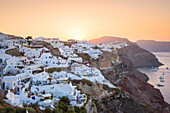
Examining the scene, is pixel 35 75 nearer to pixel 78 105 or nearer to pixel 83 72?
pixel 78 105

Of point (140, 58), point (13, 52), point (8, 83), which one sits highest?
point (13, 52)

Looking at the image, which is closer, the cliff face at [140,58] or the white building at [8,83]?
the white building at [8,83]

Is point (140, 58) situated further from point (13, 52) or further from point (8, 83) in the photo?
point (8, 83)

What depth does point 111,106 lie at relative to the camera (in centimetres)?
2516

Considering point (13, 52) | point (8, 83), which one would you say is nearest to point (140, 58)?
point (13, 52)

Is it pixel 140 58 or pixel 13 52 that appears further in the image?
pixel 140 58

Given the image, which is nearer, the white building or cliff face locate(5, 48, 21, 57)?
the white building

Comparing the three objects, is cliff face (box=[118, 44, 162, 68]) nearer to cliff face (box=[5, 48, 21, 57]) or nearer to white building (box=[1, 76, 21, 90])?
cliff face (box=[5, 48, 21, 57])

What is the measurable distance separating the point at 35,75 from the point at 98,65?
20699 millimetres

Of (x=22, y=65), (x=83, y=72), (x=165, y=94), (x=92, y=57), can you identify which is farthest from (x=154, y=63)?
(x=22, y=65)

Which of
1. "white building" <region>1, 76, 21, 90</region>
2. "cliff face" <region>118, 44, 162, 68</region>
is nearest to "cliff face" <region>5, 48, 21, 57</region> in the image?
"white building" <region>1, 76, 21, 90</region>

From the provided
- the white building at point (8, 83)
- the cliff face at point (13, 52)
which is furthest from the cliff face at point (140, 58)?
the white building at point (8, 83)

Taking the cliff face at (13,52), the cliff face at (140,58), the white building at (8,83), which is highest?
the cliff face at (13,52)

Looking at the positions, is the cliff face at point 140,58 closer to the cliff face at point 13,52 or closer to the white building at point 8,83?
the cliff face at point 13,52
